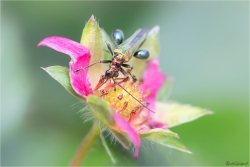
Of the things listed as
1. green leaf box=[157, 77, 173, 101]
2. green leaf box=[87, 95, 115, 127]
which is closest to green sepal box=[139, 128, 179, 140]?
green leaf box=[87, 95, 115, 127]

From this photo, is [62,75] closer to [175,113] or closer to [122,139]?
[122,139]

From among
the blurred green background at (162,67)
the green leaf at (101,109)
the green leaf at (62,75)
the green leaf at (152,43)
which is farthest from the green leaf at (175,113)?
the green leaf at (62,75)

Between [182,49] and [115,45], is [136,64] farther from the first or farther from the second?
[182,49]

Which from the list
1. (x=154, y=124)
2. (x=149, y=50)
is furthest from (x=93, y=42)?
(x=154, y=124)

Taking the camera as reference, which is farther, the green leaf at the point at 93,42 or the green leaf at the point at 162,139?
the green leaf at the point at 93,42

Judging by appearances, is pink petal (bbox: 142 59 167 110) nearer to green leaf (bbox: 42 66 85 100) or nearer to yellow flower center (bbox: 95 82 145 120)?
yellow flower center (bbox: 95 82 145 120)

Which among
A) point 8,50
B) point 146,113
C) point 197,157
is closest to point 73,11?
point 8,50

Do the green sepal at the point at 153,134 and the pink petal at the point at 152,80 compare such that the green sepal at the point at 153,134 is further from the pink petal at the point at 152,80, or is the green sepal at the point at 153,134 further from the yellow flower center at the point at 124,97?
the pink petal at the point at 152,80
